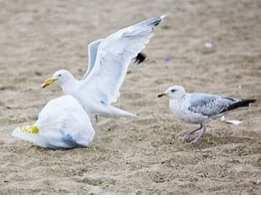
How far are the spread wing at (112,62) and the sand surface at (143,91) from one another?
0.30 metres

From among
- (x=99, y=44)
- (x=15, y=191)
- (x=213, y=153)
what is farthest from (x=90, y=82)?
(x=15, y=191)

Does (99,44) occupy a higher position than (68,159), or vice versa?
(99,44)

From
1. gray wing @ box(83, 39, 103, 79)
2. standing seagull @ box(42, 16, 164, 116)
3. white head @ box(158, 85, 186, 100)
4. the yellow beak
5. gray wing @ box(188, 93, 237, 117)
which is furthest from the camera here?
gray wing @ box(83, 39, 103, 79)

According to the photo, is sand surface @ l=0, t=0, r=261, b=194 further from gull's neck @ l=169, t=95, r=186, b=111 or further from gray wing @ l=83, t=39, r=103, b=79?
gray wing @ l=83, t=39, r=103, b=79

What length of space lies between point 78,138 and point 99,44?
86 cm

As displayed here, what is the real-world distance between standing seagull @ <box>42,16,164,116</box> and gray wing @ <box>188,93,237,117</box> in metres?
0.55

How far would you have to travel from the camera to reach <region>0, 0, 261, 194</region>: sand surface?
4.99 m

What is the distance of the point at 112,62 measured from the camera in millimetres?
6145

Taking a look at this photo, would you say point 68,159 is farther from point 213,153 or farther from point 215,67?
point 215,67

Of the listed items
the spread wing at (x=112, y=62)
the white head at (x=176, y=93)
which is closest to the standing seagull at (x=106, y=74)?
the spread wing at (x=112, y=62)

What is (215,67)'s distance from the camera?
820cm

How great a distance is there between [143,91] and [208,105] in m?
1.55

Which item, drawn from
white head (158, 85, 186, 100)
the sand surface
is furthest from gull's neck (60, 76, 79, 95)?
white head (158, 85, 186, 100)

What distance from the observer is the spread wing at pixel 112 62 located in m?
6.08
